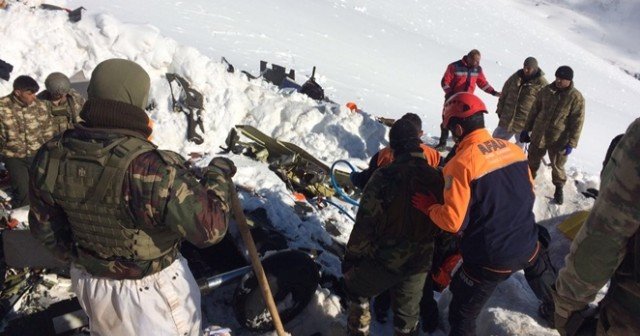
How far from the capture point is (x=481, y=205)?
3.20m

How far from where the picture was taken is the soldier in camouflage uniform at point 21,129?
16.5 ft

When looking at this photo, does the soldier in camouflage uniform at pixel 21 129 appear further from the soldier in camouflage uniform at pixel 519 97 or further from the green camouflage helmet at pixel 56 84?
the soldier in camouflage uniform at pixel 519 97

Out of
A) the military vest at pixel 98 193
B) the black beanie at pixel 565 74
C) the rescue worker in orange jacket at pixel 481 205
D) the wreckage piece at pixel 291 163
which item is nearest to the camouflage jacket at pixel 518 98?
the black beanie at pixel 565 74

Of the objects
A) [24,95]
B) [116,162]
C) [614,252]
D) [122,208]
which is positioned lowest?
[24,95]

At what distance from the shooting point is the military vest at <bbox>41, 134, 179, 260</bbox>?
7.39ft

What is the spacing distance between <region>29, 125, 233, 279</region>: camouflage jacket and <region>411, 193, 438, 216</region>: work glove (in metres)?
1.39

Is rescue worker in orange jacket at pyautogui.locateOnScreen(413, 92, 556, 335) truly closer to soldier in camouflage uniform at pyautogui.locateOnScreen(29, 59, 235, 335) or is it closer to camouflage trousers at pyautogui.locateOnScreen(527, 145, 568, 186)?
soldier in camouflage uniform at pyautogui.locateOnScreen(29, 59, 235, 335)

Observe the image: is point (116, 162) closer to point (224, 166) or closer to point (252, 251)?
point (224, 166)

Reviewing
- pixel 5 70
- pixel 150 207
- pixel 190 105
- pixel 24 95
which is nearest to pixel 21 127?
pixel 24 95

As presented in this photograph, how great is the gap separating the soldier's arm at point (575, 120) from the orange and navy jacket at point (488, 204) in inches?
171

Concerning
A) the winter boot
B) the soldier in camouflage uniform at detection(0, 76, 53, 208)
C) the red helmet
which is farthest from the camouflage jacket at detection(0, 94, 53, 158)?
the winter boot

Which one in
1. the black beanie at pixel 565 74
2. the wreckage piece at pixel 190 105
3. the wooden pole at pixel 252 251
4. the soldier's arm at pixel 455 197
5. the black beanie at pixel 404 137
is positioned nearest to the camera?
the soldier's arm at pixel 455 197

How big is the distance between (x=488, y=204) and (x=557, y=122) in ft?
15.6

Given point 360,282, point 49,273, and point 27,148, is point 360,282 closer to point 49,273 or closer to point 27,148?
point 49,273
